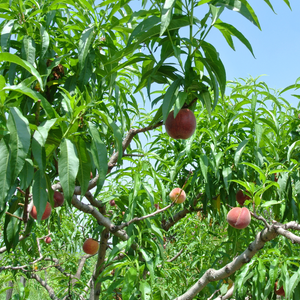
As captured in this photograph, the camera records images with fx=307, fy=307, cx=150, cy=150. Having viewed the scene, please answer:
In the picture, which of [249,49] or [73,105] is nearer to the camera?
[249,49]

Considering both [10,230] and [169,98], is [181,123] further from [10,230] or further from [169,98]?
[10,230]

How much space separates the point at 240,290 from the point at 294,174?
2.40ft

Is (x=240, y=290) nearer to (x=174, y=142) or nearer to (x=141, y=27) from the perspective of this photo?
(x=174, y=142)

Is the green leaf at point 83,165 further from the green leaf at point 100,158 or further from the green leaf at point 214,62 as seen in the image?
the green leaf at point 214,62

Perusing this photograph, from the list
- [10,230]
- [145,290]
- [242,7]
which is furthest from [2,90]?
[145,290]

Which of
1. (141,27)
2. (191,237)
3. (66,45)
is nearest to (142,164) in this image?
(66,45)

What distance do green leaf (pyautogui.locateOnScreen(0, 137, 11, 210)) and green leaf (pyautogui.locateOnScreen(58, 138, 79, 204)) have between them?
Answer: 0.39 ft

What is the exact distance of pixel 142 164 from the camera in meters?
1.69

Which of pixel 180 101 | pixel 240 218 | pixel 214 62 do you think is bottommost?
pixel 240 218

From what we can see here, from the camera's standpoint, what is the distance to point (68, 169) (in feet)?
2.56

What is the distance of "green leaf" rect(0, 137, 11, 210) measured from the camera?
2.24ft

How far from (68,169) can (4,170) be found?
0.48ft

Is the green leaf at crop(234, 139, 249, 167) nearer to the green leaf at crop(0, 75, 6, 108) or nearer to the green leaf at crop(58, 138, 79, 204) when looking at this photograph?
the green leaf at crop(58, 138, 79, 204)

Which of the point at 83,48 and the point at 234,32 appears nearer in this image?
the point at 234,32
